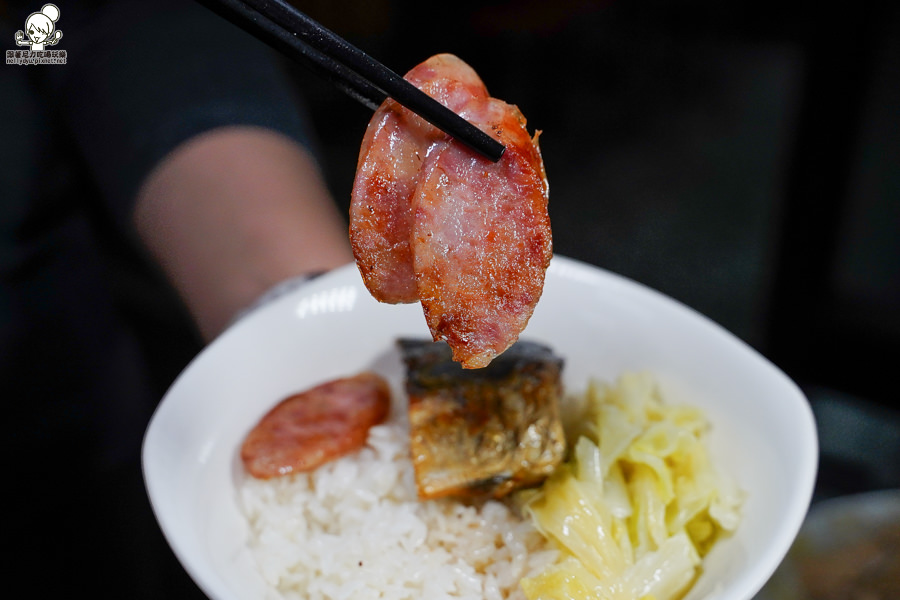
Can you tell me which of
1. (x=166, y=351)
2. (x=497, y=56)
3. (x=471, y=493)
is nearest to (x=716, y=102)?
(x=497, y=56)

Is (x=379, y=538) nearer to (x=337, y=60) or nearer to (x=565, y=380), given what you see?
(x=565, y=380)

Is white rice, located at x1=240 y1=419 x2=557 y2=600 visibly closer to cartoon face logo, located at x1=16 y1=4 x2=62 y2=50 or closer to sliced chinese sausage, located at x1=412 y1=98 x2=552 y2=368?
sliced chinese sausage, located at x1=412 y1=98 x2=552 y2=368

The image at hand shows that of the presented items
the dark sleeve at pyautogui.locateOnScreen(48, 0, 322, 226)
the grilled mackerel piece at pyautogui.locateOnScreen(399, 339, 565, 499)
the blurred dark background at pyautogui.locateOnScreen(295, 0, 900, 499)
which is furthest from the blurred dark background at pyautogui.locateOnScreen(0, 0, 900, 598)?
the grilled mackerel piece at pyautogui.locateOnScreen(399, 339, 565, 499)

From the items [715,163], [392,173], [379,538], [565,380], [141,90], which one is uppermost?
[392,173]

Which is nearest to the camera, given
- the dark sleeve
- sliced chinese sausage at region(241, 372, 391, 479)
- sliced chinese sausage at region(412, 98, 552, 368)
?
sliced chinese sausage at region(412, 98, 552, 368)

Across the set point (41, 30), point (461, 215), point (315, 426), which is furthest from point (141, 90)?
point (461, 215)

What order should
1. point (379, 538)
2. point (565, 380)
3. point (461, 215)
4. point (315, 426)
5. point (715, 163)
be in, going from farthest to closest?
point (715, 163), point (565, 380), point (315, 426), point (379, 538), point (461, 215)

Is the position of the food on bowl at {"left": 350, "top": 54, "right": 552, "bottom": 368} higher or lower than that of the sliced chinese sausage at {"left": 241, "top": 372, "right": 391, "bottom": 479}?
higher
